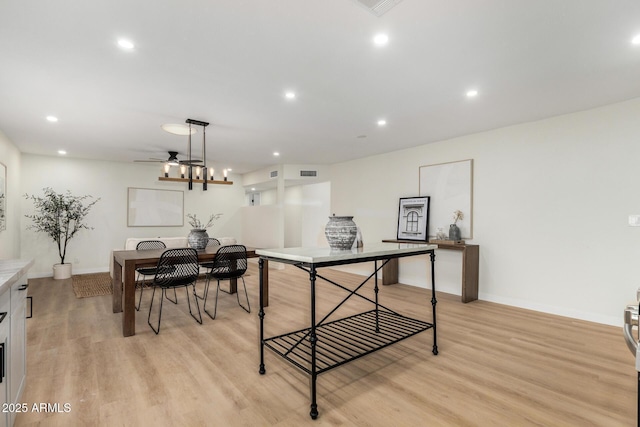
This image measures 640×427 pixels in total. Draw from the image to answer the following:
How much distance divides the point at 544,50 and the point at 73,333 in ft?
16.0

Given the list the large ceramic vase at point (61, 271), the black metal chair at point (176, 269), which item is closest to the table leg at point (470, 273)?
the black metal chair at point (176, 269)

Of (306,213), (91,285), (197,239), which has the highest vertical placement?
(306,213)

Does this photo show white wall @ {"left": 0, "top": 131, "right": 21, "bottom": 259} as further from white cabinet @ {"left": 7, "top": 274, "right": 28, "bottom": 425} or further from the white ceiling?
white cabinet @ {"left": 7, "top": 274, "right": 28, "bottom": 425}

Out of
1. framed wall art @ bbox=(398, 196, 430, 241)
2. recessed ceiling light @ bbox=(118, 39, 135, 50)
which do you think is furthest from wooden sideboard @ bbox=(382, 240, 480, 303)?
recessed ceiling light @ bbox=(118, 39, 135, 50)

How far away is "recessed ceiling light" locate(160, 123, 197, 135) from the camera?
164 inches

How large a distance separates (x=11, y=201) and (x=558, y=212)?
821 cm

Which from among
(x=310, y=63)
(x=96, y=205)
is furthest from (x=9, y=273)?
(x=96, y=205)

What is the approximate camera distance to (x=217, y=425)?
177 cm

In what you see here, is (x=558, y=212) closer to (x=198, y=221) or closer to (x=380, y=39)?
(x=380, y=39)

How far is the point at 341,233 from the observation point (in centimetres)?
240

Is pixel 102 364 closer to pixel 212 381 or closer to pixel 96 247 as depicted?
pixel 212 381

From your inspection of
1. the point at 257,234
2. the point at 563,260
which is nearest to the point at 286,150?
the point at 257,234

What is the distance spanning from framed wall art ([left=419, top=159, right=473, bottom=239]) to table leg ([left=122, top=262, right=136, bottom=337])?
4188mm

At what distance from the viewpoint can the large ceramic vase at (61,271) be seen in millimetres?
6098
